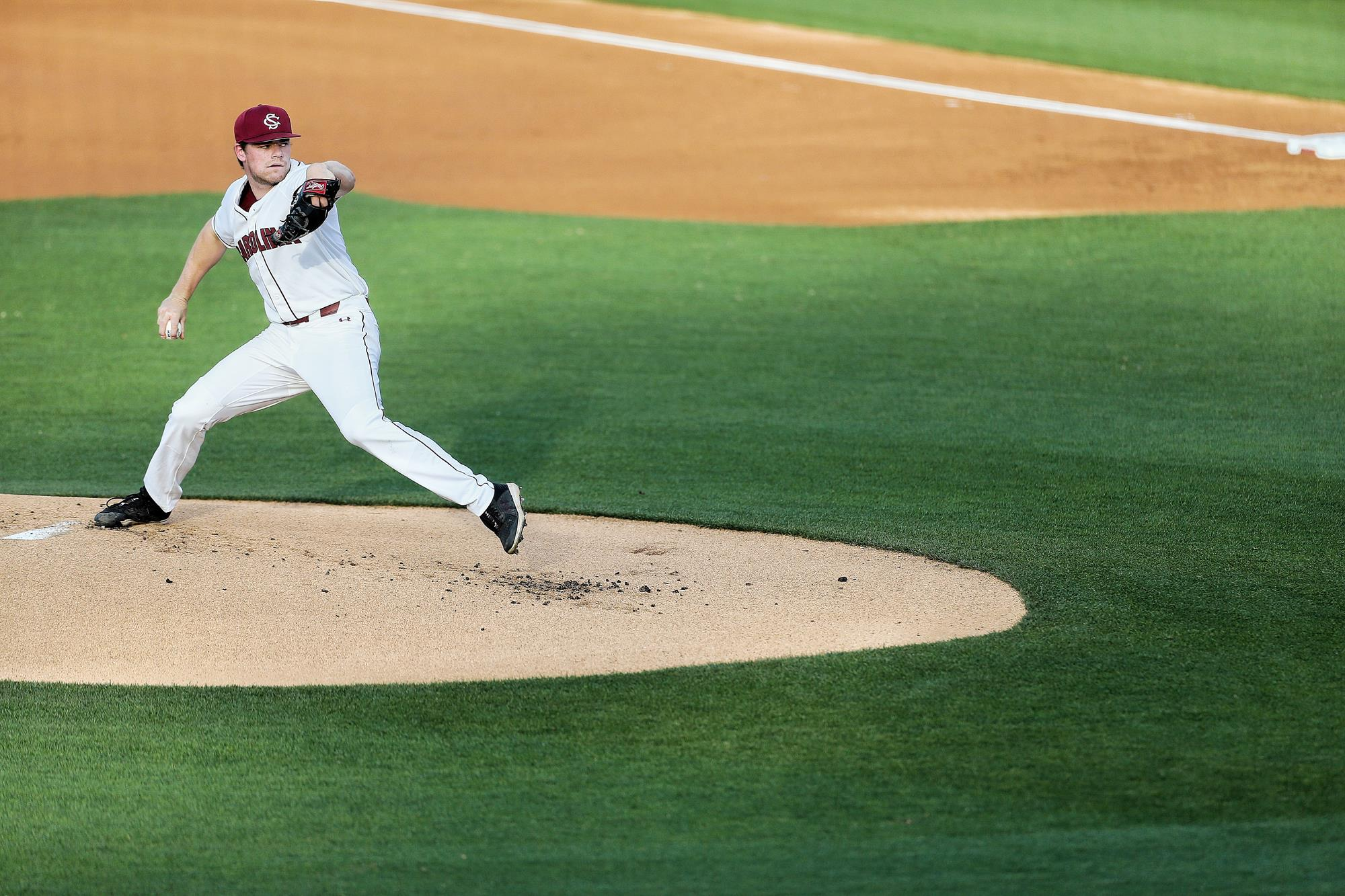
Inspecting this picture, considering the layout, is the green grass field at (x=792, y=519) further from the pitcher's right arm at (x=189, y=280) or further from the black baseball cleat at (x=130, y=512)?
the pitcher's right arm at (x=189, y=280)

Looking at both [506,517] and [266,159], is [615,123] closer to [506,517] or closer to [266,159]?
[266,159]

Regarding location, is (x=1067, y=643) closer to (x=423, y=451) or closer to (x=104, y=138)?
(x=423, y=451)

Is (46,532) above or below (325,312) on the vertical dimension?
below

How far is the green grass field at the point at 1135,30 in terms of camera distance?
22.8 m

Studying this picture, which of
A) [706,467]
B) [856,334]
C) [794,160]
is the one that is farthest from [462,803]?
[794,160]

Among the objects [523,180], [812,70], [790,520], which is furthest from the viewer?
[812,70]

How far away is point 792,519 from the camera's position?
8188 millimetres

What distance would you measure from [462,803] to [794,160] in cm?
1520

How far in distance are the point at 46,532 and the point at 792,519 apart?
12.5ft

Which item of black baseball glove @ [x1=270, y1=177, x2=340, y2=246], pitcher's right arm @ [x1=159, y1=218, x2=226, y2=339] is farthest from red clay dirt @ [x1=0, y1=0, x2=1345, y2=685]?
black baseball glove @ [x1=270, y1=177, x2=340, y2=246]

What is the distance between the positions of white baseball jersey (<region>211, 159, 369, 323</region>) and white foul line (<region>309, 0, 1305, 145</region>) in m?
15.1

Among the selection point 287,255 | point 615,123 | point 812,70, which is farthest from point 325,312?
point 812,70

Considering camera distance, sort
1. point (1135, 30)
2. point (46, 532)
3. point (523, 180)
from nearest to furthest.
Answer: point (46, 532), point (523, 180), point (1135, 30)

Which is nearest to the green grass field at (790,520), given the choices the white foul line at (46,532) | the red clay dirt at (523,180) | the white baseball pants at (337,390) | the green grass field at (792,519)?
the green grass field at (792,519)
